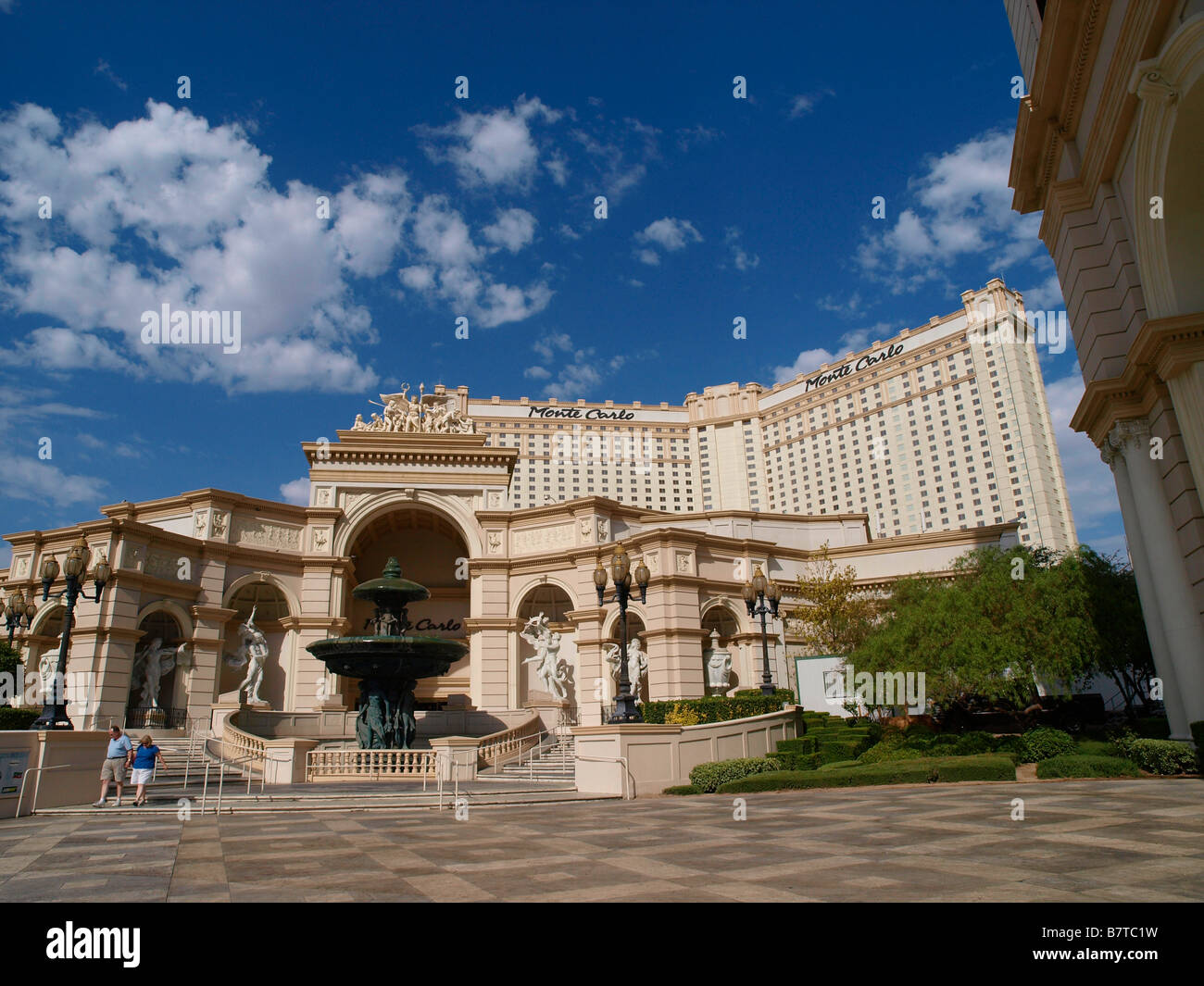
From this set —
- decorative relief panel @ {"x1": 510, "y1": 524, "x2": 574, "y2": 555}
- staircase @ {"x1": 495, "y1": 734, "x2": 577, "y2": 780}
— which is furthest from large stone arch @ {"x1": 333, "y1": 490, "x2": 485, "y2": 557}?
staircase @ {"x1": 495, "y1": 734, "x2": 577, "y2": 780}

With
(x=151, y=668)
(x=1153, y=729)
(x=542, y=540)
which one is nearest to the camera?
(x=1153, y=729)

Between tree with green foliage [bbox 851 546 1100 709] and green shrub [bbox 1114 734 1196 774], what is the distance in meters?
5.56

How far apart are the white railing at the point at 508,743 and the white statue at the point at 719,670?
8385 millimetres

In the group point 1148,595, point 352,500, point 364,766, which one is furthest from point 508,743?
point 1148,595

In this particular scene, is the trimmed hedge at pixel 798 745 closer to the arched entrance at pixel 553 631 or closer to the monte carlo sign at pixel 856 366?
the arched entrance at pixel 553 631

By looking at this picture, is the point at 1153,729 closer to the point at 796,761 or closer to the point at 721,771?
the point at 796,761

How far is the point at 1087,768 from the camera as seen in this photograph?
14.2 meters

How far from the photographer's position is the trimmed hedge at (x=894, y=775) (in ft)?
48.4

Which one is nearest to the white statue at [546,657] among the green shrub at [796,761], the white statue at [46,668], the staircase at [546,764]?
the staircase at [546,764]

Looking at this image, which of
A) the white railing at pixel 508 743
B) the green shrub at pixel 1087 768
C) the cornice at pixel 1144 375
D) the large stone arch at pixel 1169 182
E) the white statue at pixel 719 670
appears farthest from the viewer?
the white statue at pixel 719 670

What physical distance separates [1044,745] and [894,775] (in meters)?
3.98

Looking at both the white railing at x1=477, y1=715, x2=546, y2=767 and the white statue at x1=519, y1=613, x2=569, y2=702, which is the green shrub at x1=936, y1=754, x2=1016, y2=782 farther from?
the white statue at x1=519, y1=613, x2=569, y2=702
